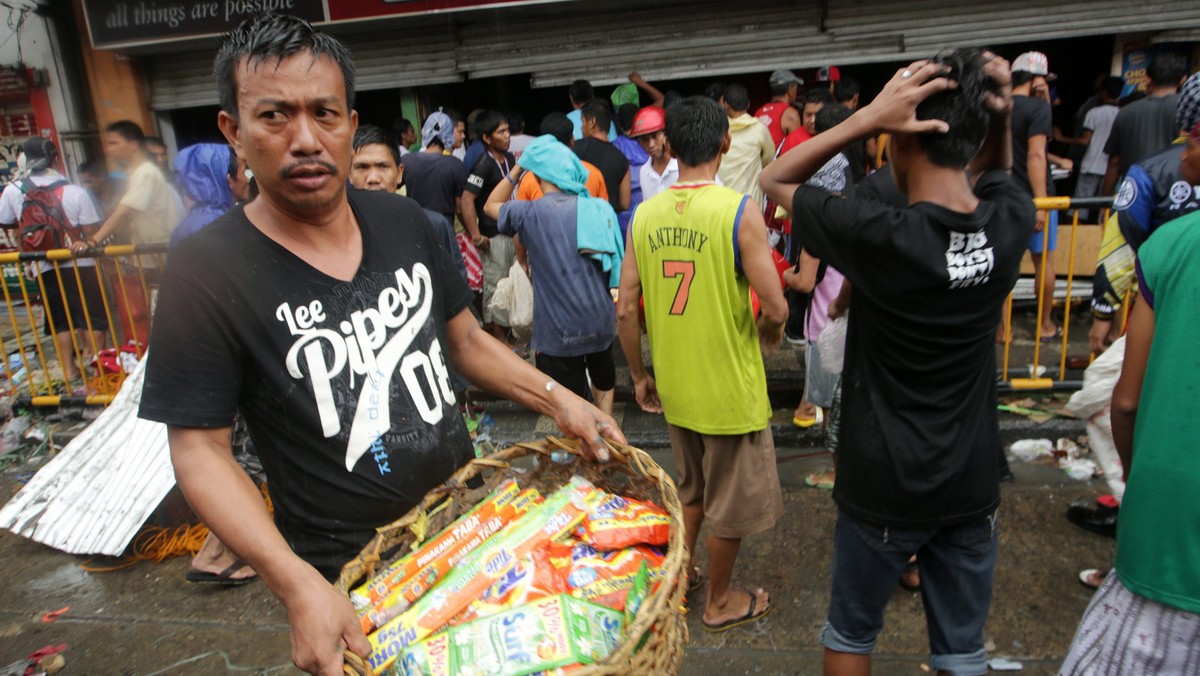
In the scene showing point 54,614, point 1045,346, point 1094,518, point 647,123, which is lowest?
point 54,614

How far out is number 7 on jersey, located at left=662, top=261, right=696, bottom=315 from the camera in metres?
3.01

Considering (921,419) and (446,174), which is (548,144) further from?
(921,419)

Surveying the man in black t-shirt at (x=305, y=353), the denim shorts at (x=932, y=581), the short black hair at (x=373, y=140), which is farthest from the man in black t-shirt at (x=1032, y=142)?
the man in black t-shirt at (x=305, y=353)

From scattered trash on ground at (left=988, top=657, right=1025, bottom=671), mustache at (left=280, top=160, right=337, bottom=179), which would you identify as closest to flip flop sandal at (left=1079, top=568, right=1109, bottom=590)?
scattered trash on ground at (left=988, top=657, right=1025, bottom=671)

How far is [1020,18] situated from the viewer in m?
8.05

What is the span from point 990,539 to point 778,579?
146 cm

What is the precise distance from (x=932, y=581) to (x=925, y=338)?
0.78 m

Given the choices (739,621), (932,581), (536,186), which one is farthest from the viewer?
(536,186)

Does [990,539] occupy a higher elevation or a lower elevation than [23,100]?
lower

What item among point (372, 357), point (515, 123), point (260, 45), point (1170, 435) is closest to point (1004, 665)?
point (1170, 435)

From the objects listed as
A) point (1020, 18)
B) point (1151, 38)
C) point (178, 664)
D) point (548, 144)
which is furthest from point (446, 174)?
point (1151, 38)

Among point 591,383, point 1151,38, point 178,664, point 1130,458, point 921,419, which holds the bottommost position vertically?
point 178,664

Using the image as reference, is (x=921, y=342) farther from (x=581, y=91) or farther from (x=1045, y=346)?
(x=581, y=91)

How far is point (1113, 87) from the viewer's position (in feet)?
25.4
